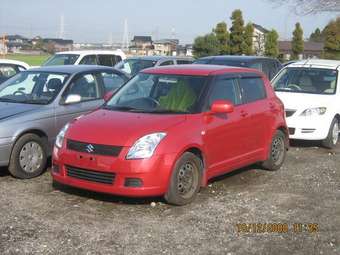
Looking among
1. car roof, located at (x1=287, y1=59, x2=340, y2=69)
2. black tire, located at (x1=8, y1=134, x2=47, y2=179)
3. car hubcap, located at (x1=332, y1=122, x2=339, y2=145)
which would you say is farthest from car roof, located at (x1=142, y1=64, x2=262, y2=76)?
car roof, located at (x1=287, y1=59, x2=340, y2=69)

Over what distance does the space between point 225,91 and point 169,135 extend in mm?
1477

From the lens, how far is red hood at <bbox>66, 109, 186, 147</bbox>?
20.7 ft

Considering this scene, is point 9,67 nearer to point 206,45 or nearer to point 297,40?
point 206,45

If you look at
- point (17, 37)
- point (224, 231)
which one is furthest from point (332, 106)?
point (17, 37)

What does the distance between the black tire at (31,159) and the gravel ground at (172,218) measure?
15 cm

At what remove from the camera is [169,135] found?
20.9 feet

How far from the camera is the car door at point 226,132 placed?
702cm

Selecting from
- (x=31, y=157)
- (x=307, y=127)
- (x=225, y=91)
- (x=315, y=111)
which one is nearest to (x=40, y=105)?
(x=31, y=157)

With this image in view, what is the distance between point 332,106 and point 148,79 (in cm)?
463

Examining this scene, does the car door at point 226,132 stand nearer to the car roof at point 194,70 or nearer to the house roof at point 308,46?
the car roof at point 194,70

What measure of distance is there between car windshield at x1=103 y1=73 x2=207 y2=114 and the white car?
392cm

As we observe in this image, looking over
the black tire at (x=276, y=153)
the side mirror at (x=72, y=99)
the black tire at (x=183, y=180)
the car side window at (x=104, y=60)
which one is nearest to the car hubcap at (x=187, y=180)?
the black tire at (x=183, y=180)

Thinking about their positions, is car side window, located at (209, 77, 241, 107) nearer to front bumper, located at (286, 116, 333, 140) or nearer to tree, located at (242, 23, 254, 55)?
front bumper, located at (286, 116, 333, 140)

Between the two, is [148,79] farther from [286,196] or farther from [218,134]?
[286,196]
